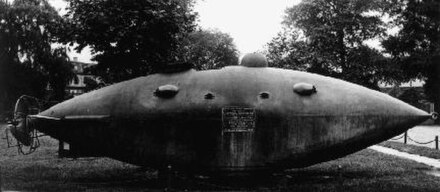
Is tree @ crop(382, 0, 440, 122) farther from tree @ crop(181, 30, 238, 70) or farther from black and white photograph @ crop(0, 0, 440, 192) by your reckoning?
black and white photograph @ crop(0, 0, 440, 192)

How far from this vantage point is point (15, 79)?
51.7 meters

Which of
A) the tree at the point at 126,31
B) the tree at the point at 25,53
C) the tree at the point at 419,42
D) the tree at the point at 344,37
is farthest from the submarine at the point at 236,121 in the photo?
the tree at the point at 25,53

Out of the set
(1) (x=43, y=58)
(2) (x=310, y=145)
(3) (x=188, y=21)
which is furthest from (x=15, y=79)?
(2) (x=310, y=145)

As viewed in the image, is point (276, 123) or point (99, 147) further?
point (99, 147)

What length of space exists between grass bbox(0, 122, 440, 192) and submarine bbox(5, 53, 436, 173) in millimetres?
506

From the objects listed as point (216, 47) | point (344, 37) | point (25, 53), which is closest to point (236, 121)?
point (344, 37)

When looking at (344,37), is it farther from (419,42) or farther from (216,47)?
(216,47)

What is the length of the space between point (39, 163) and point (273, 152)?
9.80 m

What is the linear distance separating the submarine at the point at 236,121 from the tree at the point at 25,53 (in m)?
42.0

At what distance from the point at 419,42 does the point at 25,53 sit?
43627 millimetres

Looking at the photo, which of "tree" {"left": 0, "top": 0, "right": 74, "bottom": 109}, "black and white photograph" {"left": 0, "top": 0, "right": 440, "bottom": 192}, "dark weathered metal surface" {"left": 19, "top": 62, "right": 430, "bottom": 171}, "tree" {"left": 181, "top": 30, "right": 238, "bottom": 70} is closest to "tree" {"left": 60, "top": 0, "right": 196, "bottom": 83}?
"black and white photograph" {"left": 0, "top": 0, "right": 440, "bottom": 192}

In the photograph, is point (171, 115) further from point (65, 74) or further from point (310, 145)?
point (65, 74)

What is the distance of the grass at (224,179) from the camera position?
1124 cm

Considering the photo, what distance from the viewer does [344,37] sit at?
169 ft
